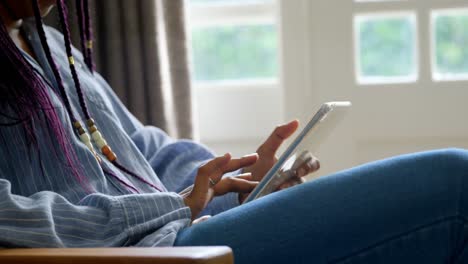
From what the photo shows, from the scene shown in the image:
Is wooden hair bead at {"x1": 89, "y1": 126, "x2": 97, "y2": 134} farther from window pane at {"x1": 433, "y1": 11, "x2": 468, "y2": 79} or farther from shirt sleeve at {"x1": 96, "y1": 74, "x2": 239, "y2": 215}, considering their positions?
window pane at {"x1": 433, "y1": 11, "x2": 468, "y2": 79}

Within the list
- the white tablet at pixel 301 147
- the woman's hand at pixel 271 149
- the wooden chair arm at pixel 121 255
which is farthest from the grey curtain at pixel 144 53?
the wooden chair arm at pixel 121 255

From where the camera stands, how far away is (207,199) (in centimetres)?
131

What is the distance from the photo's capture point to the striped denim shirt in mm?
1124

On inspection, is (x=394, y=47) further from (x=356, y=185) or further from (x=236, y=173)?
(x=356, y=185)

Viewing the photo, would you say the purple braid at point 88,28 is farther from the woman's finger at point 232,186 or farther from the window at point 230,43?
the window at point 230,43

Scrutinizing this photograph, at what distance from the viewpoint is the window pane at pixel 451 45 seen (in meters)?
2.29

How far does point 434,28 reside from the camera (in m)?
2.29

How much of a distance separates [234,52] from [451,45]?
2.10 feet

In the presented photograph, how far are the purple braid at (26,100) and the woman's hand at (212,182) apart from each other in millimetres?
182

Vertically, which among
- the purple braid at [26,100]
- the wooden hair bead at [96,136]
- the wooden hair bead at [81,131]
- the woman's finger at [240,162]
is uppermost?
the purple braid at [26,100]

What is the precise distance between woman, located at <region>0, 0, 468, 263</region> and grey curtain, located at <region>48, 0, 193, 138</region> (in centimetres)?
70

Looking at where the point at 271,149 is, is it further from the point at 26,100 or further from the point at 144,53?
the point at 144,53

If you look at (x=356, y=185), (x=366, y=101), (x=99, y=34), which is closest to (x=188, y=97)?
(x=99, y=34)

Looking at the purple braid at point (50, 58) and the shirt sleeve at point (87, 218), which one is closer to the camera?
the shirt sleeve at point (87, 218)
